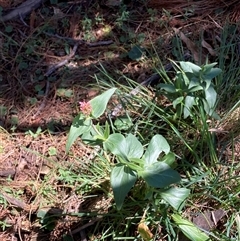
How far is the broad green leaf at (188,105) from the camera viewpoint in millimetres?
2111

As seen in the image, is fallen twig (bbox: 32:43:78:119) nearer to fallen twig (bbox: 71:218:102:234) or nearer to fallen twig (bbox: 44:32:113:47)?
fallen twig (bbox: 44:32:113:47)

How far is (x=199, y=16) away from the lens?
2.80 meters

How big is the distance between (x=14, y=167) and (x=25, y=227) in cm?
32

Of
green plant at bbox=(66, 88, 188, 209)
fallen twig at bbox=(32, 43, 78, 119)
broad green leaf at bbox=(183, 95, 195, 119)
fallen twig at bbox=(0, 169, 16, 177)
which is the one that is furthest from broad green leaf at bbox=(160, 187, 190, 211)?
fallen twig at bbox=(32, 43, 78, 119)

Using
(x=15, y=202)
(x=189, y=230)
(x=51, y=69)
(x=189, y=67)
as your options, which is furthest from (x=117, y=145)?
(x=51, y=69)

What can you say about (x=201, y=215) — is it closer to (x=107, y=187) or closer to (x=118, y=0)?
(x=107, y=187)

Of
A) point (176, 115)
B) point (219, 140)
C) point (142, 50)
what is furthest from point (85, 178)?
point (142, 50)

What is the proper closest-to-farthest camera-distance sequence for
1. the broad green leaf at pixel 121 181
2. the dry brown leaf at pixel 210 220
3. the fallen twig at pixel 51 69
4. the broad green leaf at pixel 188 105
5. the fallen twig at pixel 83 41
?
the broad green leaf at pixel 121 181 → the dry brown leaf at pixel 210 220 → the broad green leaf at pixel 188 105 → the fallen twig at pixel 51 69 → the fallen twig at pixel 83 41

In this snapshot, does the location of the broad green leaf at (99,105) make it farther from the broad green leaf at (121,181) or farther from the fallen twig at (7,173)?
the fallen twig at (7,173)

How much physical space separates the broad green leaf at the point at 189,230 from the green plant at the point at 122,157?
0.41 ft

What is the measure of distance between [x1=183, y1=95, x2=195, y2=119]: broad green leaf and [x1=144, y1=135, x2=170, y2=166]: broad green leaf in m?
0.26

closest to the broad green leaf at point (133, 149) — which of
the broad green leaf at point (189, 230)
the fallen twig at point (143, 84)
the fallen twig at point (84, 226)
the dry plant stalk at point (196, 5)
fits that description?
the broad green leaf at point (189, 230)

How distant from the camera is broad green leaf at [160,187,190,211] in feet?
6.05

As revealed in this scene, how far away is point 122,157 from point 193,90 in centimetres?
49
